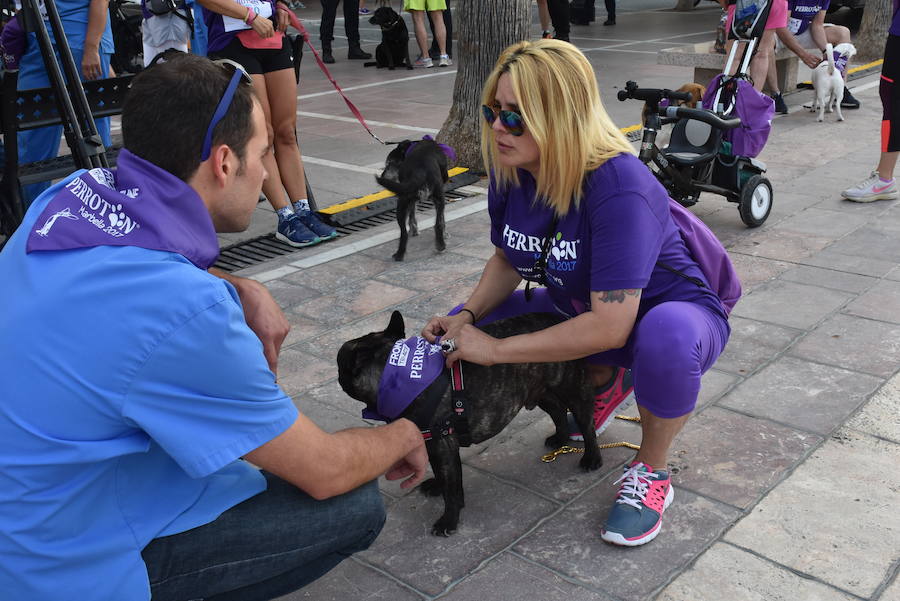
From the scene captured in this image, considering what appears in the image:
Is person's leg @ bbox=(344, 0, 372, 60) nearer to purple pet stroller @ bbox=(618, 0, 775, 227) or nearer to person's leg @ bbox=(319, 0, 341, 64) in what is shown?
person's leg @ bbox=(319, 0, 341, 64)

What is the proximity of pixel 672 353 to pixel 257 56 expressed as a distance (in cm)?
382

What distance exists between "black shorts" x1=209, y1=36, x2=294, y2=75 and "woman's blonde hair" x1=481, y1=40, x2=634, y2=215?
3.15 meters

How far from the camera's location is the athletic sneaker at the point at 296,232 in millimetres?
5812

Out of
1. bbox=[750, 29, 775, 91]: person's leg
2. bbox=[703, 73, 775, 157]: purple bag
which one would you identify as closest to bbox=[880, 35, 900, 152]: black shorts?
bbox=[703, 73, 775, 157]: purple bag

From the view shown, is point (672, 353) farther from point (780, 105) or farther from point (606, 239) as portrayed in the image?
point (780, 105)

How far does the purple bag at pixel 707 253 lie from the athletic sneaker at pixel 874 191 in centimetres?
379

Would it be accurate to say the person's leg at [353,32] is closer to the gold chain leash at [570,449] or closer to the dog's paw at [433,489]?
the gold chain leash at [570,449]

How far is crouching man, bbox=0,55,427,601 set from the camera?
1699mm

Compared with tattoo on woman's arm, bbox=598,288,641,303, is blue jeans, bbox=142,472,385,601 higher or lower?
lower

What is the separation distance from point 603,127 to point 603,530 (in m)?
1.29

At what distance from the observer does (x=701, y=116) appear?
204 inches

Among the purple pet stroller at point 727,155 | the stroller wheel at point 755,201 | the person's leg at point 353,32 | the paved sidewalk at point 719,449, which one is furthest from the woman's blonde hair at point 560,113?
the person's leg at point 353,32

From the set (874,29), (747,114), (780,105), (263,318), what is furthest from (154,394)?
(874,29)

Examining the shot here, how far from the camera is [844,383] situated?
12.2 ft
